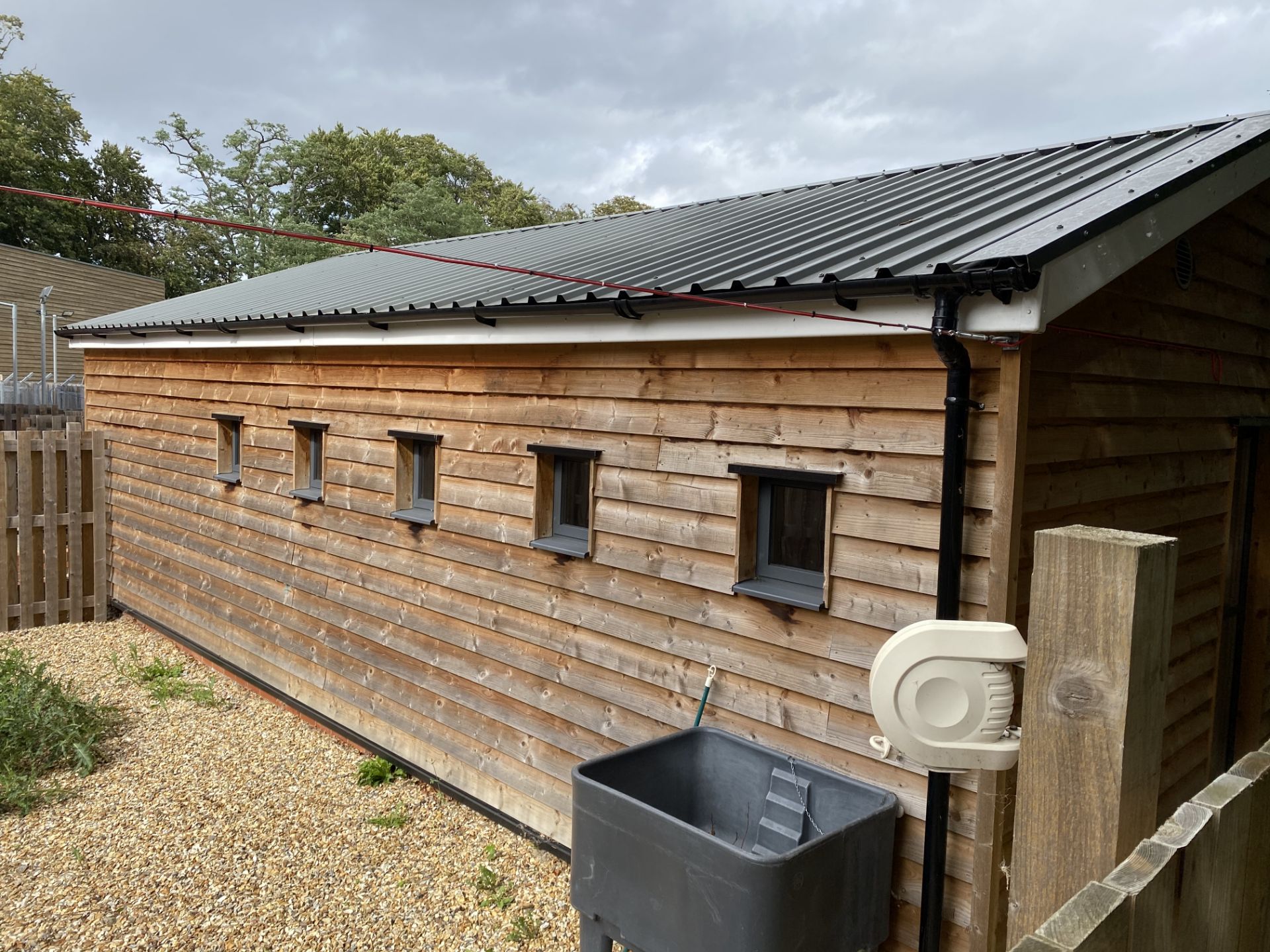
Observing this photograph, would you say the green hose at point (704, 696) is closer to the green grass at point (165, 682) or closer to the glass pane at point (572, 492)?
the glass pane at point (572, 492)

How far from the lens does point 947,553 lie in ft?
→ 10.8

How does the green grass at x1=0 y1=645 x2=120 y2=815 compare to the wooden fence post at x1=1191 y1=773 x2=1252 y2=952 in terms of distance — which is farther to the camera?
the green grass at x1=0 y1=645 x2=120 y2=815

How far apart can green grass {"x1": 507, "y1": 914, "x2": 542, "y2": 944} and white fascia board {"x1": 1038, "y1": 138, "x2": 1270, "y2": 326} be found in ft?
11.7

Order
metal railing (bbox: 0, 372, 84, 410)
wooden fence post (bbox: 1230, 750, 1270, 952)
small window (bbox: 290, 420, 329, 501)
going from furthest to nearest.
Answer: metal railing (bbox: 0, 372, 84, 410), small window (bbox: 290, 420, 329, 501), wooden fence post (bbox: 1230, 750, 1270, 952)

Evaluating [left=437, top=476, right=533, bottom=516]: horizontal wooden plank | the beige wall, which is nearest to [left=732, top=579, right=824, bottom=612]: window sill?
[left=437, top=476, right=533, bottom=516]: horizontal wooden plank

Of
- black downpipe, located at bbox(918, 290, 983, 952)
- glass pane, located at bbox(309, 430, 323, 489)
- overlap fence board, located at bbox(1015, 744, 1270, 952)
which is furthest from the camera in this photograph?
glass pane, located at bbox(309, 430, 323, 489)

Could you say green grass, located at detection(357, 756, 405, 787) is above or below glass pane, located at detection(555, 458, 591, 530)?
below

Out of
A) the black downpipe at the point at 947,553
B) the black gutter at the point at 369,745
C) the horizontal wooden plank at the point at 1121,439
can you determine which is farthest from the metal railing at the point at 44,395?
the horizontal wooden plank at the point at 1121,439

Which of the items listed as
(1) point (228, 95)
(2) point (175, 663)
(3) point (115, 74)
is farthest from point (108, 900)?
(1) point (228, 95)

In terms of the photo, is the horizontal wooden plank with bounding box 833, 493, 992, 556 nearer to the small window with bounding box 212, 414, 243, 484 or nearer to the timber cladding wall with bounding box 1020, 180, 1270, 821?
the timber cladding wall with bounding box 1020, 180, 1270, 821

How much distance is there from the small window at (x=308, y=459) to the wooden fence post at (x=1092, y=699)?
22.2 feet

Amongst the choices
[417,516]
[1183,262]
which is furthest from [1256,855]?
[417,516]

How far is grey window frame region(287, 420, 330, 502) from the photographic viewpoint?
717 centimetres

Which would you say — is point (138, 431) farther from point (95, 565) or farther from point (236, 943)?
point (236, 943)
